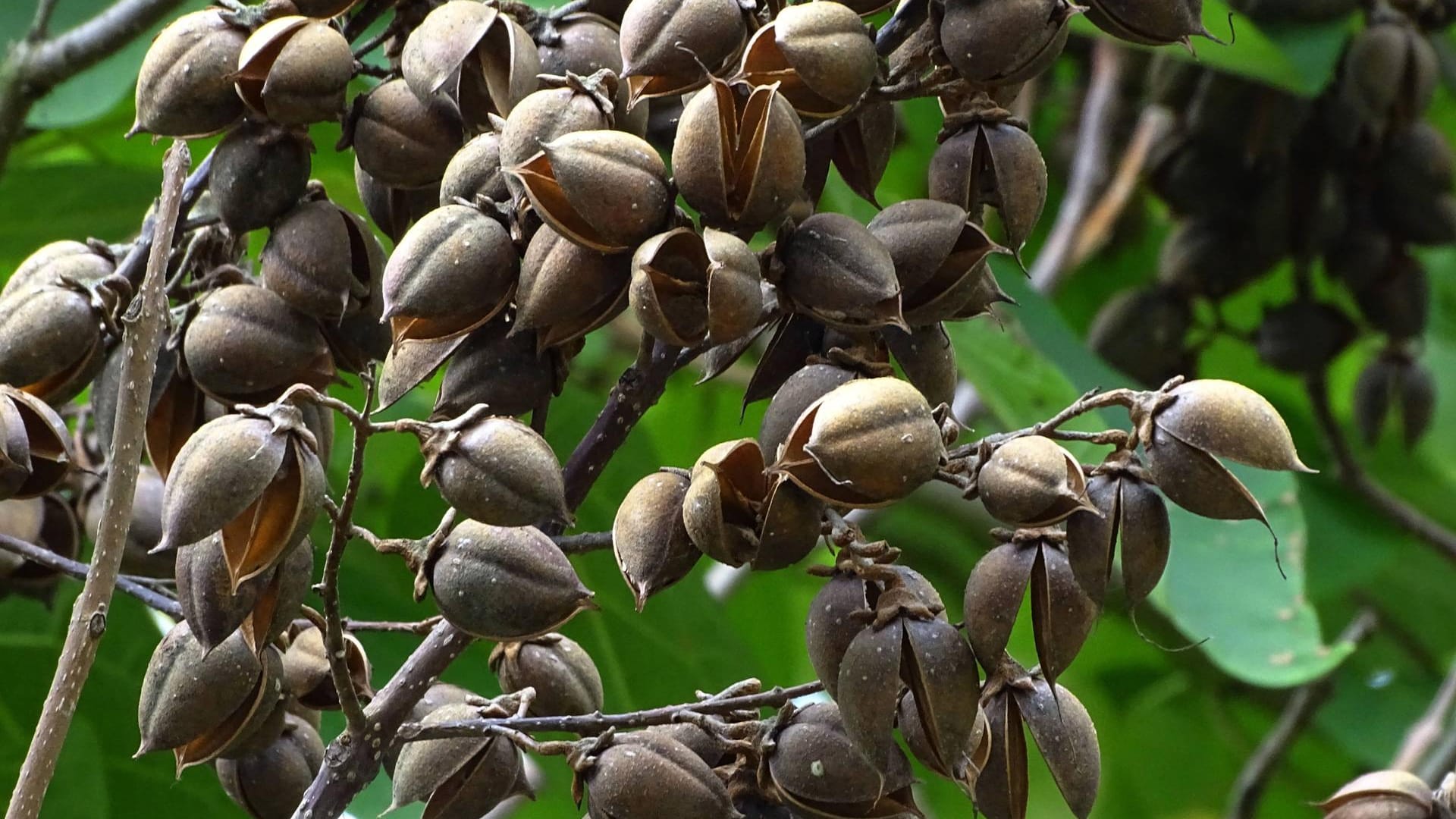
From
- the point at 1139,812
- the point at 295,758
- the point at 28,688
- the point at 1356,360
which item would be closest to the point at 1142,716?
the point at 1139,812

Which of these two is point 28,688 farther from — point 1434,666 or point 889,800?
point 1434,666

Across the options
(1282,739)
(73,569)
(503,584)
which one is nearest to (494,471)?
(503,584)

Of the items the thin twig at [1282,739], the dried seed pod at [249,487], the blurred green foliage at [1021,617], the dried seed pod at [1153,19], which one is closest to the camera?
the dried seed pod at [249,487]

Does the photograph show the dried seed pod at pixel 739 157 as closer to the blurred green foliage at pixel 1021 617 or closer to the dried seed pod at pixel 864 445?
the dried seed pod at pixel 864 445

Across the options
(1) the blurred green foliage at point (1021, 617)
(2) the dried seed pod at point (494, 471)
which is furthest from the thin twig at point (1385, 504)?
(2) the dried seed pod at point (494, 471)

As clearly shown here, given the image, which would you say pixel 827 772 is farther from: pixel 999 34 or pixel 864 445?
pixel 999 34
